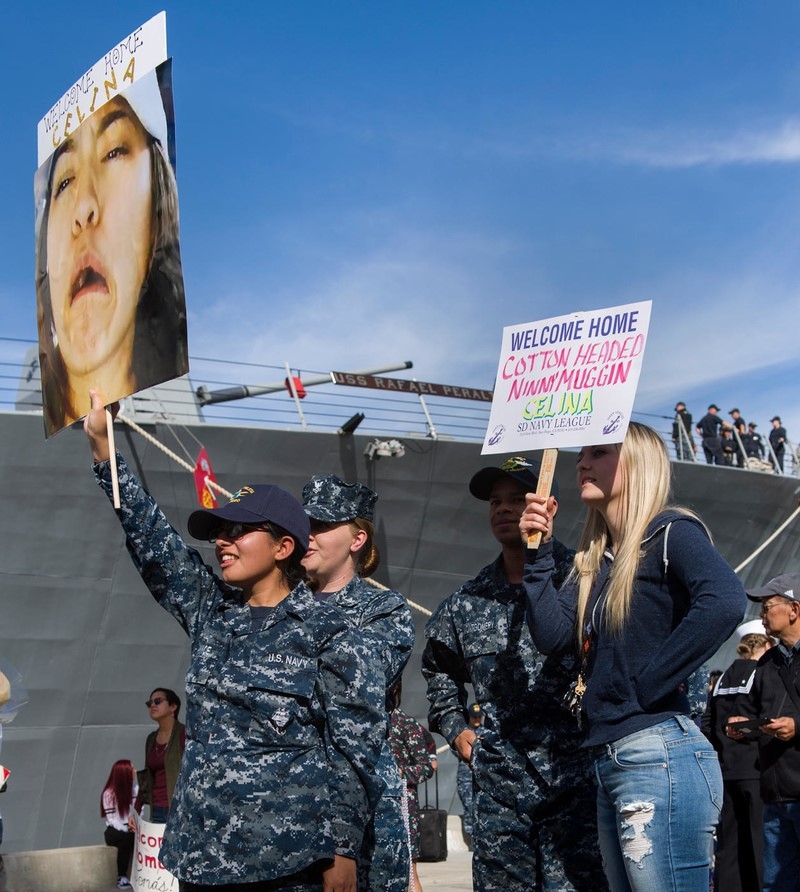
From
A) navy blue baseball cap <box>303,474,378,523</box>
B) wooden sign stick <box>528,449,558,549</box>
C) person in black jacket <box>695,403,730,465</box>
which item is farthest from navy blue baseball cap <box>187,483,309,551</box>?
person in black jacket <box>695,403,730,465</box>

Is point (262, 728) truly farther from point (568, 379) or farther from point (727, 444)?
point (727, 444)

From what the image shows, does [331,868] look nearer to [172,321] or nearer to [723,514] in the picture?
[172,321]

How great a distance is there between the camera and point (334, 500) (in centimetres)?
423

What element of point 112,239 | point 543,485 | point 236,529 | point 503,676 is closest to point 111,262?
point 112,239

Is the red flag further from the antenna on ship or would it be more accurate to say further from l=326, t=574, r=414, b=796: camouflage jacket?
l=326, t=574, r=414, b=796: camouflage jacket

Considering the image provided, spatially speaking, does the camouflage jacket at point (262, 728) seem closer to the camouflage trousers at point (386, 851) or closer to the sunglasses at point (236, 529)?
the sunglasses at point (236, 529)

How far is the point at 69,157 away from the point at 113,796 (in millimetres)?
6450

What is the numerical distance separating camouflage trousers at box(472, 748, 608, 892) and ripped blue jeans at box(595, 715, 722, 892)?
0.58m

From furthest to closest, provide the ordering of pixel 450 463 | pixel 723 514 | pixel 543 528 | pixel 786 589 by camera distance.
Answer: pixel 723 514
pixel 450 463
pixel 786 589
pixel 543 528

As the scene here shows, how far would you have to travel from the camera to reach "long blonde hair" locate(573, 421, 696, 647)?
2861 mm

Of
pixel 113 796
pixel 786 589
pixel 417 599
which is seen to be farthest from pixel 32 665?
pixel 786 589

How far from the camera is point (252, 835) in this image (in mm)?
2641

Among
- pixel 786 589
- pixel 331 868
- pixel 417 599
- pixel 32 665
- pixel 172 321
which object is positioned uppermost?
pixel 417 599

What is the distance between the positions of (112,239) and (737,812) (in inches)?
196
